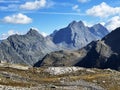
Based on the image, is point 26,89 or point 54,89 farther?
point 54,89

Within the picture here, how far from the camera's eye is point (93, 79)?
125 meters

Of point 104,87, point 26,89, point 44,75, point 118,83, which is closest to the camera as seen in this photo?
point 26,89

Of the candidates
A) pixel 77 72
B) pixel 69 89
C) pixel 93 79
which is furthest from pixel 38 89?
pixel 77 72

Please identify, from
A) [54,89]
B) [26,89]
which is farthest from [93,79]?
[26,89]

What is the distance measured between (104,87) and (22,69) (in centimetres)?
5314

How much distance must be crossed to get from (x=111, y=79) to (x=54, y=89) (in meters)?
44.2

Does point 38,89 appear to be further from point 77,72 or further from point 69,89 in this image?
point 77,72

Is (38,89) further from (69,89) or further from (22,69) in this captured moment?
(22,69)

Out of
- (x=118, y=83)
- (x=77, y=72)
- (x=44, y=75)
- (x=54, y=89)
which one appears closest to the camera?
(x=54, y=89)

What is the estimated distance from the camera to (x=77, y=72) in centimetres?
15450

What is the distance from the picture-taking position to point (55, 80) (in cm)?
12125

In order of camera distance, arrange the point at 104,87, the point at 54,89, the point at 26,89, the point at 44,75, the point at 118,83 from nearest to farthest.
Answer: the point at 26,89, the point at 54,89, the point at 104,87, the point at 118,83, the point at 44,75

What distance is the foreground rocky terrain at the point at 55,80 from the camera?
94719mm

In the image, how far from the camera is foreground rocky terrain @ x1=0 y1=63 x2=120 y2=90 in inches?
3729
